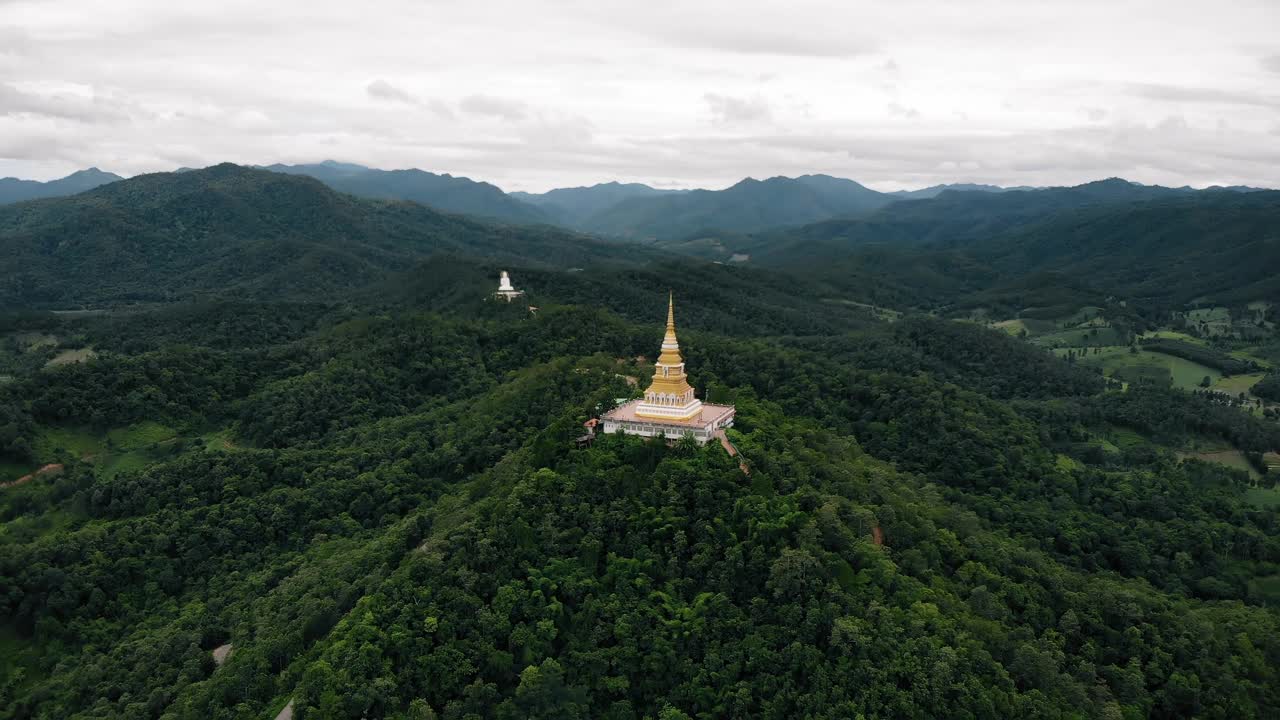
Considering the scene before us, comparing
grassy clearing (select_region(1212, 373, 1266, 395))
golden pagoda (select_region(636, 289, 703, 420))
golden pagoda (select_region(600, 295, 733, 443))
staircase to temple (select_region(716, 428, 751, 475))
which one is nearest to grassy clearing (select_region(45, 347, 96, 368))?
golden pagoda (select_region(600, 295, 733, 443))

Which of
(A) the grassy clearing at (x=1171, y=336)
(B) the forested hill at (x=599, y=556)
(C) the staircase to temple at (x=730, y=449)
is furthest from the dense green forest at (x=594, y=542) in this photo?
(A) the grassy clearing at (x=1171, y=336)

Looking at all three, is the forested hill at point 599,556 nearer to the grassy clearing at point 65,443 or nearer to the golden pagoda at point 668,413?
the grassy clearing at point 65,443

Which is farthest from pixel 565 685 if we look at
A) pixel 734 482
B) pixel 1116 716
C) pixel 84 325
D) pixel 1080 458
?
pixel 84 325

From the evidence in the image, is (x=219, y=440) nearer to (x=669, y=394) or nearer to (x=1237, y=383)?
(x=669, y=394)

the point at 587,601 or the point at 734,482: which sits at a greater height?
the point at 734,482

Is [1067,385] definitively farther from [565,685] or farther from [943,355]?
[565,685]

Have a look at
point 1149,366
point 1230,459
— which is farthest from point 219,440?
point 1149,366
